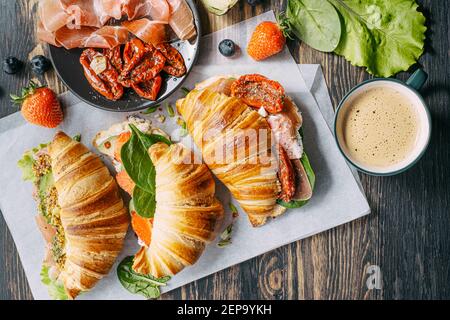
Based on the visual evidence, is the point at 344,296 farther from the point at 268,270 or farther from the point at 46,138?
the point at 46,138

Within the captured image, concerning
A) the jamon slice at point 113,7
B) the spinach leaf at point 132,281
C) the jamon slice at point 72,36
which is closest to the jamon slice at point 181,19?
the jamon slice at point 113,7

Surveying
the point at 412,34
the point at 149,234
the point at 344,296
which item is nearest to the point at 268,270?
the point at 344,296

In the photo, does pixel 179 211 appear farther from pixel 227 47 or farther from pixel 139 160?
pixel 227 47

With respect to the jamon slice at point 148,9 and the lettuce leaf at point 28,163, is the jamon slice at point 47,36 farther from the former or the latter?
the lettuce leaf at point 28,163

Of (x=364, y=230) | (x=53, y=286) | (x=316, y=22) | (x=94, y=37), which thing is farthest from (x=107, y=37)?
(x=364, y=230)

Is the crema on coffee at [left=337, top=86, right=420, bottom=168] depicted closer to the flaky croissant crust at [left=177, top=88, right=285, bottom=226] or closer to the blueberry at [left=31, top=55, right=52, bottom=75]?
the flaky croissant crust at [left=177, top=88, right=285, bottom=226]
